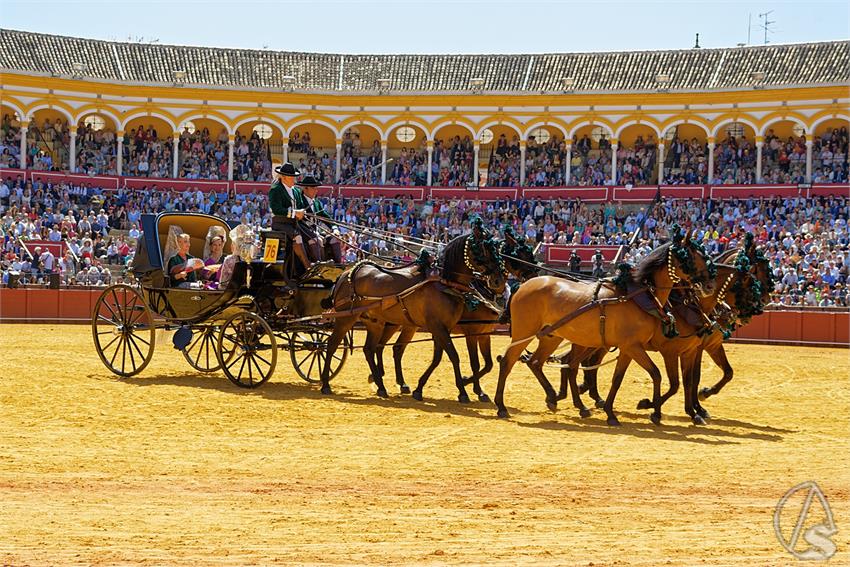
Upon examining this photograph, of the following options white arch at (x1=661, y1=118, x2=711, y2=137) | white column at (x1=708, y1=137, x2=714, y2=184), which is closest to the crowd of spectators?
white column at (x1=708, y1=137, x2=714, y2=184)

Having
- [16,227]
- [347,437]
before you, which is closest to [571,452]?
[347,437]

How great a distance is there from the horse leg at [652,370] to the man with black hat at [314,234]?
4.55 metres

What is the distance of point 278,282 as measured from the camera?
52.3 ft

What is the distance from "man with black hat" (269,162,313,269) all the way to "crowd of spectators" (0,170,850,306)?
1516 centimetres

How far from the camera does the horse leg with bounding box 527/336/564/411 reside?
1412cm

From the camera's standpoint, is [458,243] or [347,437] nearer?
[347,437]

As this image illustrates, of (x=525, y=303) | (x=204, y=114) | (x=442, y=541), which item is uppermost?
(x=204, y=114)

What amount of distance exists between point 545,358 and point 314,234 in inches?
143

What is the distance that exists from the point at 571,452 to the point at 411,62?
37.1m

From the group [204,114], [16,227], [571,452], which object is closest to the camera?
[571,452]

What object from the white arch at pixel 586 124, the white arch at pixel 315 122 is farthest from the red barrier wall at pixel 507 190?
the white arch at pixel 315 122

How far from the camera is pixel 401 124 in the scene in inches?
1795

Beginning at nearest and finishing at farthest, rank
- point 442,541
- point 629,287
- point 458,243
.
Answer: point 442,541
point 629,287
point 458,243

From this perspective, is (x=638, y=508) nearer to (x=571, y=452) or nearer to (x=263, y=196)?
(x=571, y=452)
